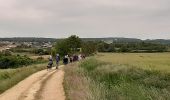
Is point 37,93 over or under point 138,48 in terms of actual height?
over

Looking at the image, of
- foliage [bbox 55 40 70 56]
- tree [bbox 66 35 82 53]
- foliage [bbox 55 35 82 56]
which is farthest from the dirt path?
foliage [bbox 55 40 70 56]

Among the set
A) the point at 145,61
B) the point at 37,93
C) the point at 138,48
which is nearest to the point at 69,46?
the point at 138,48

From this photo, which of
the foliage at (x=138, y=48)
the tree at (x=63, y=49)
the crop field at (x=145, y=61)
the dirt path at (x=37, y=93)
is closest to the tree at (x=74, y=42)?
the tree at (x=63, y=49)

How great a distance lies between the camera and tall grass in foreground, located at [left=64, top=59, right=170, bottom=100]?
1798 centimetres

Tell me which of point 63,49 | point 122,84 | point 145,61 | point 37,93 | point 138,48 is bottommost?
point 63,49

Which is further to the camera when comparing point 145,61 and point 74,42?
point 74,42

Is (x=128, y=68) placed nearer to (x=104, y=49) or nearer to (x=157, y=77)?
(x=157, y=77)

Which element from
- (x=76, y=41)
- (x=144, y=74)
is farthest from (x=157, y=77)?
(x=76, y=41)

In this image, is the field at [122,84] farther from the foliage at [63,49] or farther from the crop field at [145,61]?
the foliage at [63,49]


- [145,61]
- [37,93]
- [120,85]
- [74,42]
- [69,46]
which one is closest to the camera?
[120,85]

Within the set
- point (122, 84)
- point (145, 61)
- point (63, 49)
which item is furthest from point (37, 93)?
point (63, 49)

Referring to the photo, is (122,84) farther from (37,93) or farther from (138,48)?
(138,48)

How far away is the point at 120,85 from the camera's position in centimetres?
2236

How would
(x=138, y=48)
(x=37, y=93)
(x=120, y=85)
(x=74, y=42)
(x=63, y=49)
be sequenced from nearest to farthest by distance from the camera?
(x=120, y=85) < (x=37, y=93) < (x=138, y=48) < (x=74, y=42) < (x=63, y=49)
